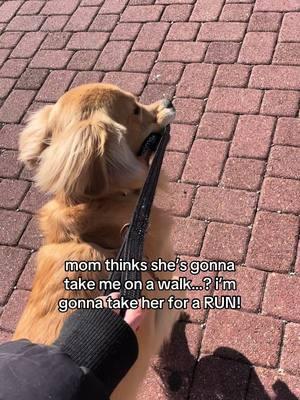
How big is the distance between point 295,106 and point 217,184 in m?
0.98

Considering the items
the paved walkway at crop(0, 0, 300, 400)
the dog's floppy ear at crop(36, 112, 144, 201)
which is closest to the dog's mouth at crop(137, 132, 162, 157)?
the dog's floppy ear at crop(36, 112, 144, 201)

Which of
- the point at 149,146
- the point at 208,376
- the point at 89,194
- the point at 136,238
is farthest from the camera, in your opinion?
the point at 208,376

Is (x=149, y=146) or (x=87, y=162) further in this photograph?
(x=149, y=146)

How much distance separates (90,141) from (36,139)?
1.81ft

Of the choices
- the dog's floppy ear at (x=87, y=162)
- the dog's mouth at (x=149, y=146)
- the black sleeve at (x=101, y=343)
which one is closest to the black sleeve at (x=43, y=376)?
the black sleeve at (x=101, y=343)

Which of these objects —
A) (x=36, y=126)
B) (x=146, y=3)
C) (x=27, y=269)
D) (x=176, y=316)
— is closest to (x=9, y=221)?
(x=27, y=269)

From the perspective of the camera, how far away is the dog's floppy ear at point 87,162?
2234mm

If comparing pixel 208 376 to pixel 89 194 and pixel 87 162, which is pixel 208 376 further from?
pixel 87 162

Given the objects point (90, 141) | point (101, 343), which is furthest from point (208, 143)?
point (101, 343)

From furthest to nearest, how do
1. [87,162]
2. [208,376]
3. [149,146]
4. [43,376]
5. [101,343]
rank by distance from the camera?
1. [208,376]
2. [149,146]
3. [87,162]
4. [101,343]
5. [43,376]

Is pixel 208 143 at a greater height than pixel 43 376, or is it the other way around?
pixel 43 376

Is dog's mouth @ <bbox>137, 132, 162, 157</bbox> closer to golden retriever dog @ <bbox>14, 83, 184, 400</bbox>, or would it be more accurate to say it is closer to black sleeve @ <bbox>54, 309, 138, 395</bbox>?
golden retriever dog @ <bbox>14, 83, 184, 400</bbox>

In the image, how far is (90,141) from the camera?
90.2 inches

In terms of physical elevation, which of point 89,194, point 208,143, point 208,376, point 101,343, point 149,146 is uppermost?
point 101,343
